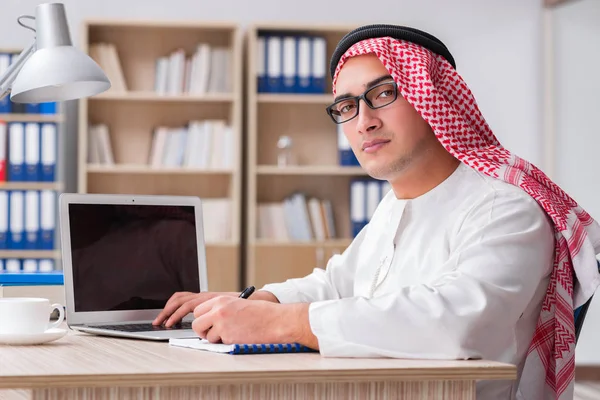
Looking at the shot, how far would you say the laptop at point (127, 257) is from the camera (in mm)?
1897

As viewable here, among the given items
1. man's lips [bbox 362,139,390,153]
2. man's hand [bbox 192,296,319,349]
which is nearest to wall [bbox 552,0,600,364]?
man's lips [bbox 362,139,390,153]

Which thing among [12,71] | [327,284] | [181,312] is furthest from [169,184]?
[181,312]

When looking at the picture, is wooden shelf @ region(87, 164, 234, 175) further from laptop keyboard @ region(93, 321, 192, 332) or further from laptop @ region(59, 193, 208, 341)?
laptop keyboard @ region(93, 321, 192, 332)

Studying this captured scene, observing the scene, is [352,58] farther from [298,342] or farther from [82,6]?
[82,6]

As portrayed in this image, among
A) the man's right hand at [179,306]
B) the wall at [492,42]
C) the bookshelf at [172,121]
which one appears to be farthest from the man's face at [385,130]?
the wall at [492,42]

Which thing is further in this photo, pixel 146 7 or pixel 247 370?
pixel 146 7

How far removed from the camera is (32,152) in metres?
4.96

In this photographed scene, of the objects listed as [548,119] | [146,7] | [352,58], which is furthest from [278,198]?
[352,58]

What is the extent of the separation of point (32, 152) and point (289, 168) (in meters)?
1.43

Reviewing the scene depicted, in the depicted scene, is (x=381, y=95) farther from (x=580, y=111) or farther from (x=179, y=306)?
(x=580, y=111)

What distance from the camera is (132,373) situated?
3.89 ft

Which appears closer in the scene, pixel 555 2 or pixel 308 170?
pixel 308 170

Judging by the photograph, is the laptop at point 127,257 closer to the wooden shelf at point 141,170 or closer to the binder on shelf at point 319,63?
the wooden shelf at point 141,170

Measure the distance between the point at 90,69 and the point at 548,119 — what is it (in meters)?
4.21
